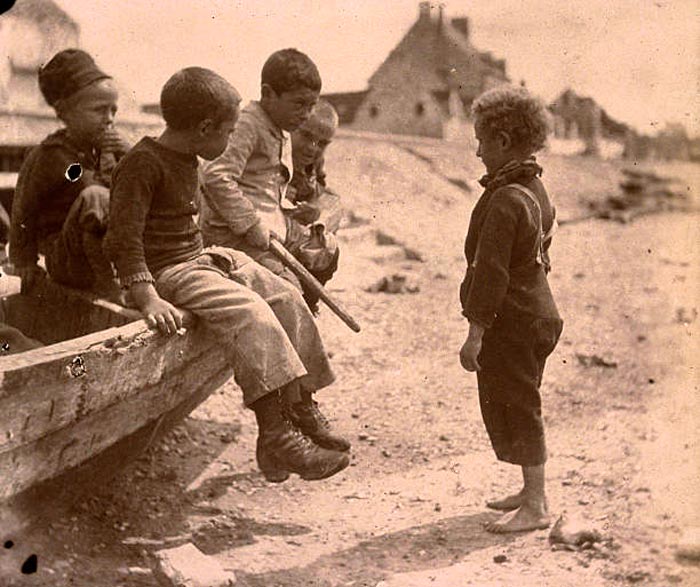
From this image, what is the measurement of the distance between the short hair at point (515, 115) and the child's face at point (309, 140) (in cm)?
111

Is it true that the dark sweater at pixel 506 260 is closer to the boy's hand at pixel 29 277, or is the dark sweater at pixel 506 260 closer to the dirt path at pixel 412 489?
the dirt path at pixel 412 489

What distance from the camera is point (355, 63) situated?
396cm

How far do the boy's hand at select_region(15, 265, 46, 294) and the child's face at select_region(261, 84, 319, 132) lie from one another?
1.15 metres

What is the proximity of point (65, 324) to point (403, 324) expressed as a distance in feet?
8.69

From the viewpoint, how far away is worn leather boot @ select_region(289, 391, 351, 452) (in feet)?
10.6

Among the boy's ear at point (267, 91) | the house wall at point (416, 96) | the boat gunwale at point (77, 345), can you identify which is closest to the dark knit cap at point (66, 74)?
the boy's ear at point (267, 91)

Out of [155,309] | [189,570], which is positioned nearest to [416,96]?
[155,309]

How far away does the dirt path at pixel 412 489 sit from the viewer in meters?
2.95

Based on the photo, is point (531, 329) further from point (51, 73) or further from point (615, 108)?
point (51, 73)

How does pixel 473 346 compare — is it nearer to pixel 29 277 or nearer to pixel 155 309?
pixel 155 309

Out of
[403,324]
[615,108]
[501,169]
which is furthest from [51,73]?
[403,324]

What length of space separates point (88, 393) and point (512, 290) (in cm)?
146

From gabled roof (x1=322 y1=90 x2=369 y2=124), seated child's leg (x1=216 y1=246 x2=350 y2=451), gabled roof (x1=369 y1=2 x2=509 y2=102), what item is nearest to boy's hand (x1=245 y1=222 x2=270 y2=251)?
seated child's leg (x1=216 y1=246 x2=350 y2=451)

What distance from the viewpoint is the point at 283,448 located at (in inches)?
119
